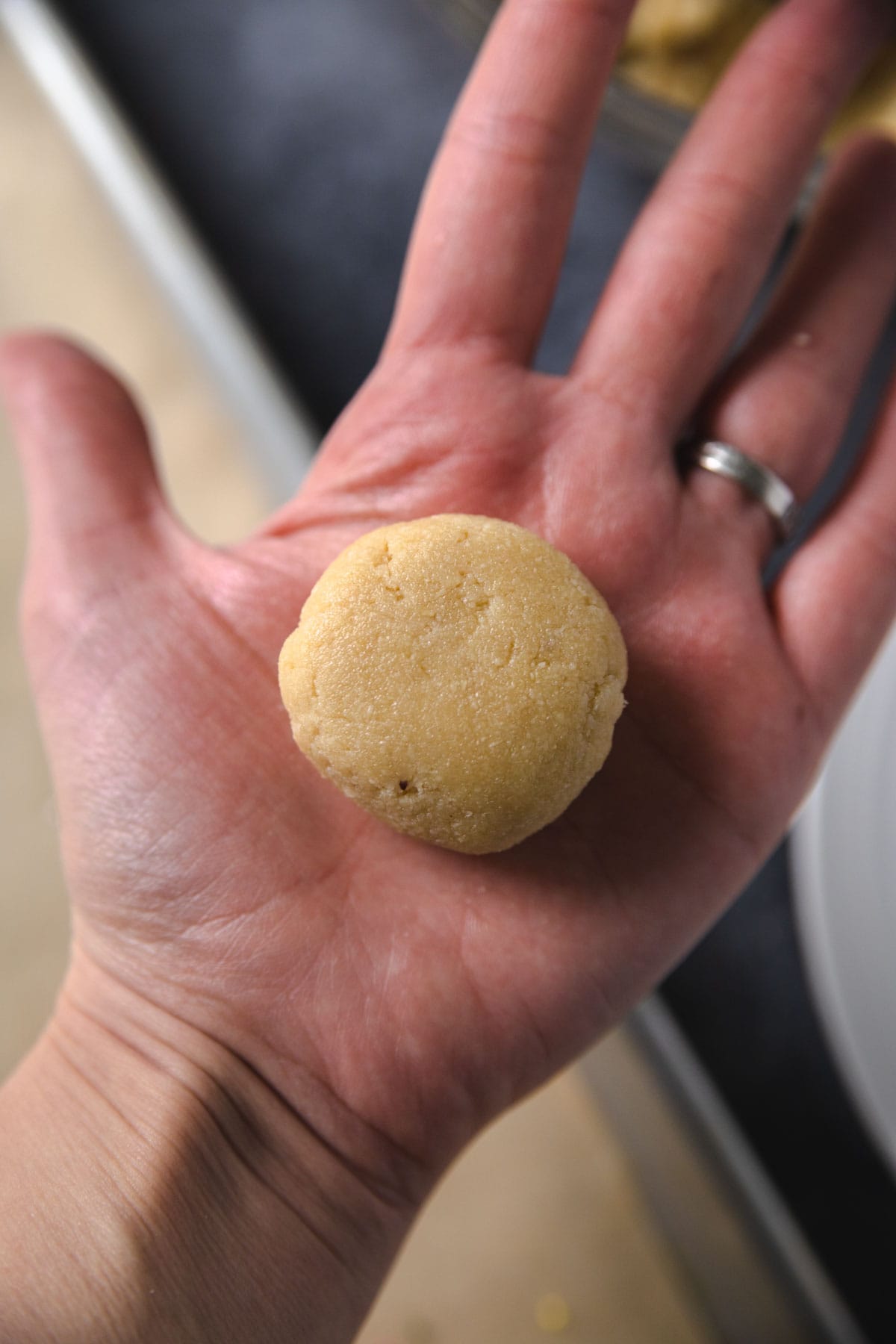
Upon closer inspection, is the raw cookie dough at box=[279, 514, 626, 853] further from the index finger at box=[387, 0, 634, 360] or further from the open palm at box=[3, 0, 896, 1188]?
the index finger at box=[387, 0, 634, 360]

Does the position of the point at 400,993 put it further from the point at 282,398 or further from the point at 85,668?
the point at 282,398

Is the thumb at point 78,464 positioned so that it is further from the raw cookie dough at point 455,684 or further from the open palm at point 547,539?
the raw cookie dough at point 455,684

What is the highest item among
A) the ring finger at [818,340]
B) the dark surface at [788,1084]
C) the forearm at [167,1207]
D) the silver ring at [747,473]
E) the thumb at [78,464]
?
the thumb at [78,464]

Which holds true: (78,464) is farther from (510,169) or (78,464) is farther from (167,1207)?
(167,1207)

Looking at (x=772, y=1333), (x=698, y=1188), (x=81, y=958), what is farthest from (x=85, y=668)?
(x=772, y=1333)

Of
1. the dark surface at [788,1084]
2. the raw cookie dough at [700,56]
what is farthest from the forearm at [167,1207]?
the raw cookie dough at [700,56]

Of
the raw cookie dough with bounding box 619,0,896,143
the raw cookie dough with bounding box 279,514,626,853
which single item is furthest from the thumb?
the raw cookie dough with bounding box 619,0,896,143

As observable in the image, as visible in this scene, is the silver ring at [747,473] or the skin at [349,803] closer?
the skin at [349,803]

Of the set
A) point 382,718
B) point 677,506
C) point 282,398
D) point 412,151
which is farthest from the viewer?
point 412,151
